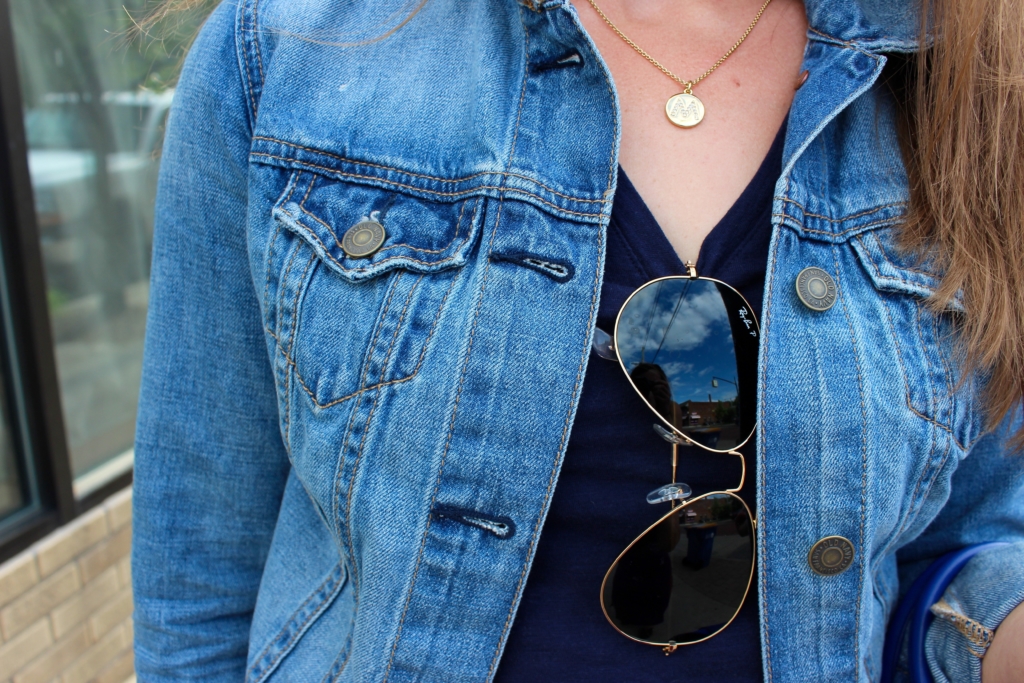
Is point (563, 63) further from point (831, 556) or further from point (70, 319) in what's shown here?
point (70, 319)

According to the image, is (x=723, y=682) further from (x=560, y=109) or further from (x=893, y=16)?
(x=893, y=16)

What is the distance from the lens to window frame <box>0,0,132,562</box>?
2408 millimetres

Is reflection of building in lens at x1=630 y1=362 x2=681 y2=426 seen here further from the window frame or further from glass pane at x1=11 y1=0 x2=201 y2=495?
glass pane at x1=11 y1=0 x2=201 y2=495

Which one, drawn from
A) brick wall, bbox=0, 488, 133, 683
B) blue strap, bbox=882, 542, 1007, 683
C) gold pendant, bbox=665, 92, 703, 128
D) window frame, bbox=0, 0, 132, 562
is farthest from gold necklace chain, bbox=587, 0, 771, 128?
brick wall, bbox=0, 488, 133, 683

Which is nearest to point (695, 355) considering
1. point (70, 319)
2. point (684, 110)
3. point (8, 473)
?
point (684, 110)

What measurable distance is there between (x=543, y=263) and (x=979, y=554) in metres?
0.86

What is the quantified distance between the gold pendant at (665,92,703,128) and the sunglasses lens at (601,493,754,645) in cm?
54

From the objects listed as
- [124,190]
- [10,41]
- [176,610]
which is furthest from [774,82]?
[124,190]

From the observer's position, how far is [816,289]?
0.96 m

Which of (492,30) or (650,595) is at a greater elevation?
(492,30)

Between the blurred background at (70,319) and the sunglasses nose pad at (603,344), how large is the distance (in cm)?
174

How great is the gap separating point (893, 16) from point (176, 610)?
1.40 meters

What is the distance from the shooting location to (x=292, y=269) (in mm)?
940

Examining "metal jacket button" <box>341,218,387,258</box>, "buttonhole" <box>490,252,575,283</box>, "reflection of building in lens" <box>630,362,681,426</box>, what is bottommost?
"reflection of building in lens" <box>630,362,681,426</box>
